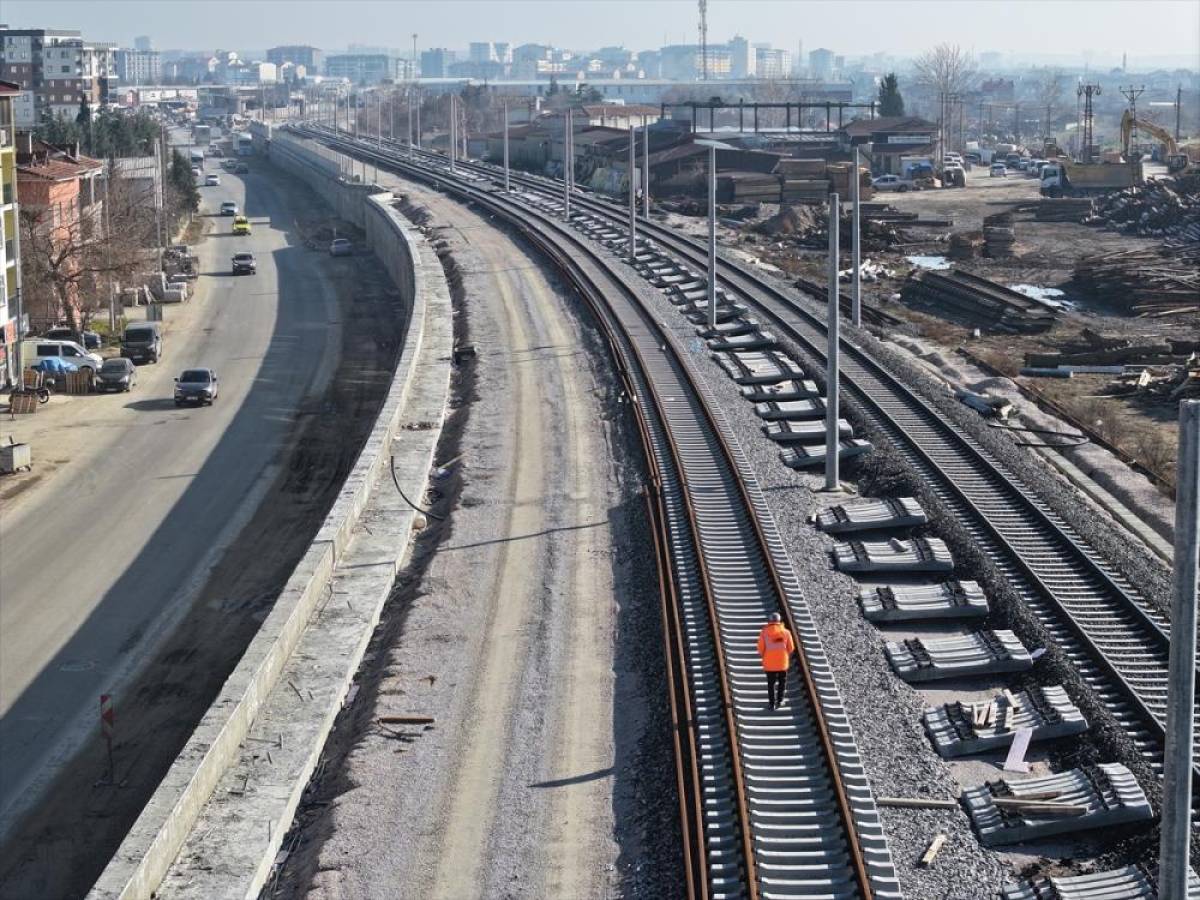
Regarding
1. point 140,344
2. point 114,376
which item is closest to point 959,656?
point 114,376

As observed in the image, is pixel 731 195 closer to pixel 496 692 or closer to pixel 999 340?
pixel 999 340

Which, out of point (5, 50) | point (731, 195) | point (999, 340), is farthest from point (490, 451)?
point (5, 50)

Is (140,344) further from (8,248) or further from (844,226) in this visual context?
(844,226)

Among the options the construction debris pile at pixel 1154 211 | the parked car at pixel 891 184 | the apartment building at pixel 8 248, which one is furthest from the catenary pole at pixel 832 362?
the parked car at pixel 891 184

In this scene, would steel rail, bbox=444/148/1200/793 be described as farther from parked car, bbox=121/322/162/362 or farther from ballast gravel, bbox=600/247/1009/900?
parked car, bbox=121/322/162/362

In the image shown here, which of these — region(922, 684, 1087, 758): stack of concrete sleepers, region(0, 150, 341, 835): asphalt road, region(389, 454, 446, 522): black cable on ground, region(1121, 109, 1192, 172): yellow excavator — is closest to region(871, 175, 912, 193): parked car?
region(1121, 109, 1192, 172): yellow excavator

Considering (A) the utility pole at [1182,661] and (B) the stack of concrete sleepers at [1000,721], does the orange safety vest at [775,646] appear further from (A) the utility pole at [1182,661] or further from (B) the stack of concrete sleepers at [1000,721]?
(A) the utility pole at [1182,661]
